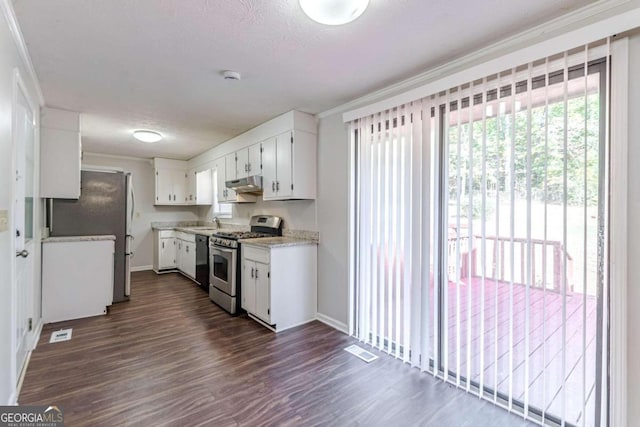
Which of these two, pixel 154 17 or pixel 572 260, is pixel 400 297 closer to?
pixel 572 260

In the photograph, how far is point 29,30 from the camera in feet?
6.09

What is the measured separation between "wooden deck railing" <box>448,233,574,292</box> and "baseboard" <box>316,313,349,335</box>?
1394 millimetres

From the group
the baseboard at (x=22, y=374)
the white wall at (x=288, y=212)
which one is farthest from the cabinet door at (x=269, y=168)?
the baseboard at (x=22, y=374)

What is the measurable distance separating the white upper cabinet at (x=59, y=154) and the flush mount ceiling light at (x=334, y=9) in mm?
3436

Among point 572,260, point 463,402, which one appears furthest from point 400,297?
point 572,260

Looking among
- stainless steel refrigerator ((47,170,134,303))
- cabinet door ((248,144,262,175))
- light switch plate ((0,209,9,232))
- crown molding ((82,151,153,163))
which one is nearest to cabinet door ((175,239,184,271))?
stainless steel refrigerator ((47,170,134,303))

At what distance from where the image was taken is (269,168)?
12.3 ft

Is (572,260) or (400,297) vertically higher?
(572,260)

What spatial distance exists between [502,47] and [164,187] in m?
6.29

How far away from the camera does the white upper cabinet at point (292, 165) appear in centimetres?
337

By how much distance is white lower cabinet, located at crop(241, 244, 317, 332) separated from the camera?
3.15 meters

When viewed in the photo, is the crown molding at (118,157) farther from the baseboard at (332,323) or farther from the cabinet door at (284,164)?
the baseboard at (332,323)

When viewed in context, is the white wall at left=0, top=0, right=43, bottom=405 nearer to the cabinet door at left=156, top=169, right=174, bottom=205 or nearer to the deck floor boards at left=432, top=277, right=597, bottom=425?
the deck floor boards at left=432, top=277, right=597, bottom=425

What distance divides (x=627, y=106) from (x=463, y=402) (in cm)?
200
